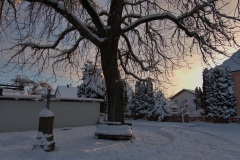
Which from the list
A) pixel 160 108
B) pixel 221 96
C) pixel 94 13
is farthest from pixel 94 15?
pixel 160 108

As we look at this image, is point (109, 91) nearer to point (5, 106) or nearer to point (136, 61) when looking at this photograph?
point (136, 61)

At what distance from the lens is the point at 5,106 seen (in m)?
15.8

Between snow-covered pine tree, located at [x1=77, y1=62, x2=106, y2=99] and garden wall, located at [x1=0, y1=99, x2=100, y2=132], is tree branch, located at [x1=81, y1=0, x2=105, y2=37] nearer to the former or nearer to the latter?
garden wall, located at [x1=0, y1=99, x2=100, y2=132]

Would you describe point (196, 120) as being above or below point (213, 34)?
below

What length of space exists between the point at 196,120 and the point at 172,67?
2063 cm

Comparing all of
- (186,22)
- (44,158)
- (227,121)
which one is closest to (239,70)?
(227,121)

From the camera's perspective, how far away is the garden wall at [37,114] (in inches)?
624

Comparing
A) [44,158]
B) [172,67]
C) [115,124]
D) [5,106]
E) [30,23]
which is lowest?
[44,158]

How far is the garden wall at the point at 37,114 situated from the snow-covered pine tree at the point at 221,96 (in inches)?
583

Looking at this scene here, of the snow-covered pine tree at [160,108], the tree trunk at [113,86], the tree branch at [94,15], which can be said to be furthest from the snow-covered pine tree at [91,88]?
the tree trunk at [113,86]

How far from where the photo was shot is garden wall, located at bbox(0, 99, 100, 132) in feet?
52.0

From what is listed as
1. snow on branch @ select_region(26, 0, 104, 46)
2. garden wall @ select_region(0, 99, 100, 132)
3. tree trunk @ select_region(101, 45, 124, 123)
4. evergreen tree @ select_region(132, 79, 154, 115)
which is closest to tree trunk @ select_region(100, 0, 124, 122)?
tree trunk @ select_region(101, 45, 124, 123)

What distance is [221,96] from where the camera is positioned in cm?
2961

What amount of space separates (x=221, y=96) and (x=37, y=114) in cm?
2076
